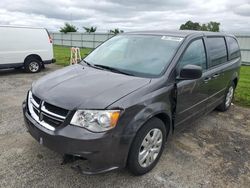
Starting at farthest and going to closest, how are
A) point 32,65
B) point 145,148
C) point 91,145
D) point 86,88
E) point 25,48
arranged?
point 32,65 → point 25,48 → point 145,148 → point 86,88 → point 91,145

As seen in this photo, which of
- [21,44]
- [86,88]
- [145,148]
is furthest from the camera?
[21,44]

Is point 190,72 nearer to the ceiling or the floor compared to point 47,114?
nearer to the ceiling

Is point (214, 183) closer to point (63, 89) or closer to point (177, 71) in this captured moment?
point (177, 71)

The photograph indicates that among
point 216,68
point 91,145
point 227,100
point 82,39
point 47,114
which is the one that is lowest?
point 82,39

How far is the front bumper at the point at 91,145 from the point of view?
2352 millimetres

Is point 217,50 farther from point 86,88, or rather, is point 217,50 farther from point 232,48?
point 86,88

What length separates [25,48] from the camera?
9359 mm

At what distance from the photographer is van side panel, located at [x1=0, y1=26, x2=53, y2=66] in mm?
8815

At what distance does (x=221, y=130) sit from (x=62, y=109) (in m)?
3.17

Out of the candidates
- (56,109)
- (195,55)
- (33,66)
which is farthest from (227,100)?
(33,66)

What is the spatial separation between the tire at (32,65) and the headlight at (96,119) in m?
7.96

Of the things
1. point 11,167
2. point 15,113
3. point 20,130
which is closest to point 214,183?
point 11,167

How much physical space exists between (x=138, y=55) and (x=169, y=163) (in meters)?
1.54

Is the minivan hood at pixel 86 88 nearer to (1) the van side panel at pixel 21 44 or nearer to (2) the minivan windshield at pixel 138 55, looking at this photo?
(2) the minivan windshield at pixel 138 55
